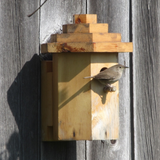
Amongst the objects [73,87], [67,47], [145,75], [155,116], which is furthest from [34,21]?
[155,116]

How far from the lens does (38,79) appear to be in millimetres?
2584

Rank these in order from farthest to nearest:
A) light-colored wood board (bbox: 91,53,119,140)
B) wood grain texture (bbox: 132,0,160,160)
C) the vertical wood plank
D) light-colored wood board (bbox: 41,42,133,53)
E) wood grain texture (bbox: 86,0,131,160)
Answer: wood grain texture (bbox: 132,0,160,160) → wood grain texture (bbox: 86,0,131,160) → the vertical wood plank → light-colored wood board (bbox: 91,53,119,140) → light-colored wood board (bbox: 41,42,133,53)

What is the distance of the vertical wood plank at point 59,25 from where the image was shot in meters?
2.60

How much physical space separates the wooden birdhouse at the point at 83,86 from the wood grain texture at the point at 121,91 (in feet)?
1.32

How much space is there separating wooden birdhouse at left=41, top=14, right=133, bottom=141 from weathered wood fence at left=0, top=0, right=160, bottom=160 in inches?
8.9

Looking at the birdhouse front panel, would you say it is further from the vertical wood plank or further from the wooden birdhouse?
the vertical wood plank

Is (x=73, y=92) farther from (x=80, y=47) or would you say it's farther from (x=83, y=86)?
(x=80, y=47)

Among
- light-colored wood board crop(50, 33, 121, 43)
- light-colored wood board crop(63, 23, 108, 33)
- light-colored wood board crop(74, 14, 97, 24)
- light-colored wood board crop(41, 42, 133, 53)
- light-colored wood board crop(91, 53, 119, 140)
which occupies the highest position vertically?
light-colored wood board crop(74, 14, 97, 24)

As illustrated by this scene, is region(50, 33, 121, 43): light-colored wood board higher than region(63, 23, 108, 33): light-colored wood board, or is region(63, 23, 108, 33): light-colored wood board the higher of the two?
region(63, 23, 108, 33): light-colored wood board

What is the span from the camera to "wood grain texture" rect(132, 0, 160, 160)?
2.91 m

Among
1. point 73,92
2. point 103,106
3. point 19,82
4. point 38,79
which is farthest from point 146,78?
point 19,82

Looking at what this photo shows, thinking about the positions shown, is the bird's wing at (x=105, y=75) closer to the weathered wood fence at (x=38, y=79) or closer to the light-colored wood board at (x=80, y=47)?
the light-colored wood board at (x=80, y=47)

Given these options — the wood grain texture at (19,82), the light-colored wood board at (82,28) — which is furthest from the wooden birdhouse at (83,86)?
the wood grain texture at (19,82)

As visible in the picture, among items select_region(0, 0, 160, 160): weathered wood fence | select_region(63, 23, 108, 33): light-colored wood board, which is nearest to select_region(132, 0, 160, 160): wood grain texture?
select_region(0, 0, 160, 160): weathered wood fence
